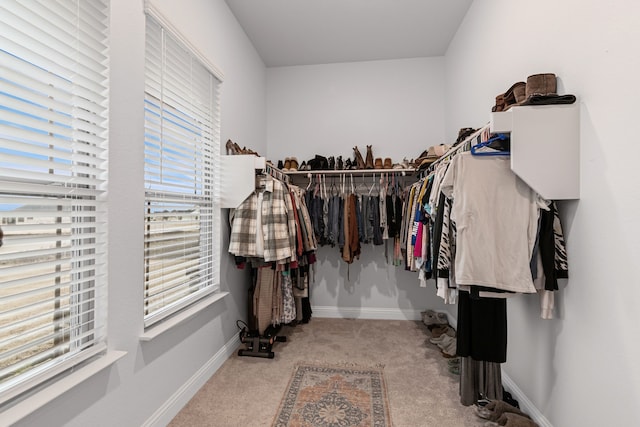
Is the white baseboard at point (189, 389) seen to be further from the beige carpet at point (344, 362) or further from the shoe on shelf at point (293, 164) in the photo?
the shoe on shelf at point (293, 164)

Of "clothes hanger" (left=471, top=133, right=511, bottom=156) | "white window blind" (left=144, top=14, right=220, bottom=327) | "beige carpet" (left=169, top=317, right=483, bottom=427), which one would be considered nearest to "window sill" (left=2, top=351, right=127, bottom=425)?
"white window blind" (left=144, top=14, right=220, bottom=327)

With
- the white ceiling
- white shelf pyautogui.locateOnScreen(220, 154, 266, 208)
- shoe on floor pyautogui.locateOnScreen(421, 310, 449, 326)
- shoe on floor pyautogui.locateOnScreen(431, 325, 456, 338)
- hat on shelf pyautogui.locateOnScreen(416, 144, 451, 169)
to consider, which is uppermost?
the white ceiling

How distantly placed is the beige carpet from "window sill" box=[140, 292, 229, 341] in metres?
0.58

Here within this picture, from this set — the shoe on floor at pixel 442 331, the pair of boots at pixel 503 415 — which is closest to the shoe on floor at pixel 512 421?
the pair of boots at pixel 503 415

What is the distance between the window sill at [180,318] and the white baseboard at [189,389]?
0.44m

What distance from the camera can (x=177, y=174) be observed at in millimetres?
1869

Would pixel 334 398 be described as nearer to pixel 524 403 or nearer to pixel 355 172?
pixel 524 403

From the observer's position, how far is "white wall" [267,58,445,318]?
3.41 m

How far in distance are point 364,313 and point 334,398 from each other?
1.60 m

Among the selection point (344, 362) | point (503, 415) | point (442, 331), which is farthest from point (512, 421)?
point (442, 331)

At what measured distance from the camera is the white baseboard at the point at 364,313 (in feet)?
11.1

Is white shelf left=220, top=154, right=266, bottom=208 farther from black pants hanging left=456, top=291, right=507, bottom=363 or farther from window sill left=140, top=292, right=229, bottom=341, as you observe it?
black pants hanging left=456, top=291, right=507, bottom=363

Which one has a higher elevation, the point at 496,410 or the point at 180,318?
the point at 180,318

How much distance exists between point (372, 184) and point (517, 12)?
196cm
